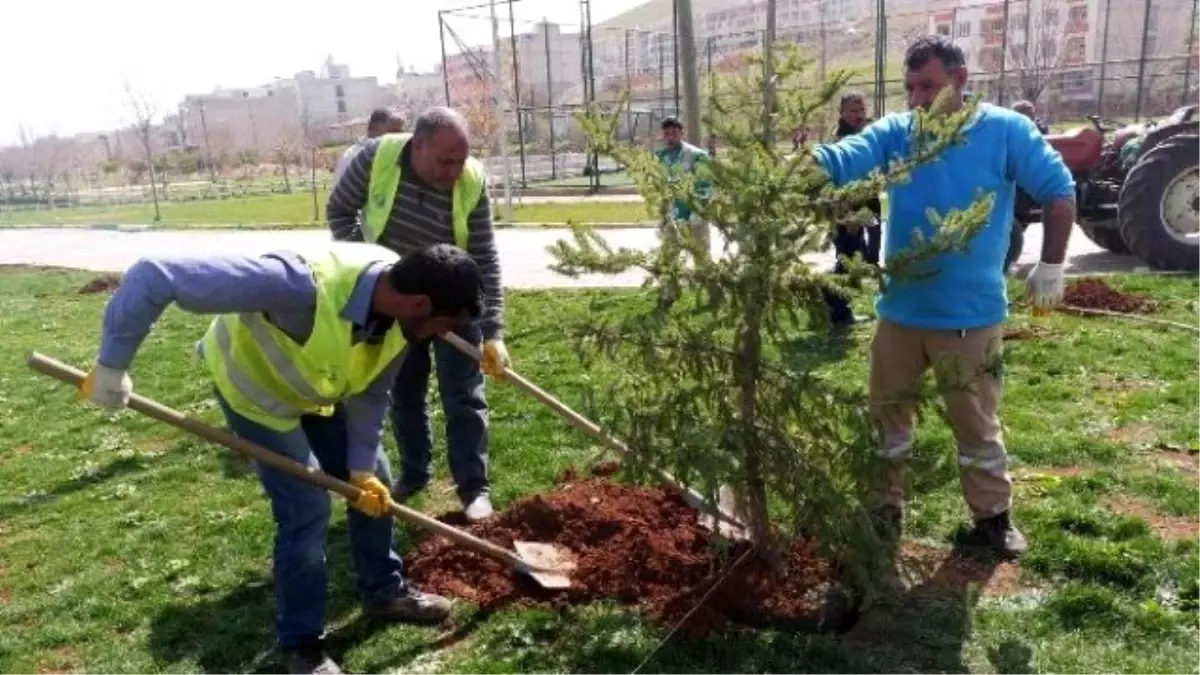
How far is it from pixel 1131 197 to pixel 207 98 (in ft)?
368

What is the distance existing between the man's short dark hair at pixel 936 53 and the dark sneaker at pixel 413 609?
2659 mm

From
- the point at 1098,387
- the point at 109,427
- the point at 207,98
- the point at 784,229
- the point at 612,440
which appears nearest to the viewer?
the point at 784,229

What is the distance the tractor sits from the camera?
9117 millimetres

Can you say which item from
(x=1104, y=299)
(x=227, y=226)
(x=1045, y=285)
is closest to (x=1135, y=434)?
(x=1045, y=285)

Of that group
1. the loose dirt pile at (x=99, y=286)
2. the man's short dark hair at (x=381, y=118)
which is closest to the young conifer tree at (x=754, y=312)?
the man's short dark hair at (x=381, y=118)

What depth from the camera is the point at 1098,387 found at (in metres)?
5.95

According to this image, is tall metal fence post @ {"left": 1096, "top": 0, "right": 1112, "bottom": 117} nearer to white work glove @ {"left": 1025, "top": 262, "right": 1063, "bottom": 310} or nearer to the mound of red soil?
the mound of red soil

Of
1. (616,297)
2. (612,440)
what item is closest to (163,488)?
(612,440)

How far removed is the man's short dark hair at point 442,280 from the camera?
112 inches

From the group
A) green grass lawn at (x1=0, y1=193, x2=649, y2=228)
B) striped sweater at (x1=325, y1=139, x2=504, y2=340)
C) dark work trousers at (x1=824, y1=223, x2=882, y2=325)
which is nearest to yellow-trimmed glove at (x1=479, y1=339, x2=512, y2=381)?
striped sweater at (x1=325, y1=139, x2=504, y2=340)

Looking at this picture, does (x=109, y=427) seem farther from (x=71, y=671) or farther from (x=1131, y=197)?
(x=1131, y=197)

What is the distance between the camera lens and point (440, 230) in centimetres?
429

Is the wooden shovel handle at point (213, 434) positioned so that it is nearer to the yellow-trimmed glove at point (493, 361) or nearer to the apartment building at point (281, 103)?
the yellow-trimmed glove at point (493, 361)

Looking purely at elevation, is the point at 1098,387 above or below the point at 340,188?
below
